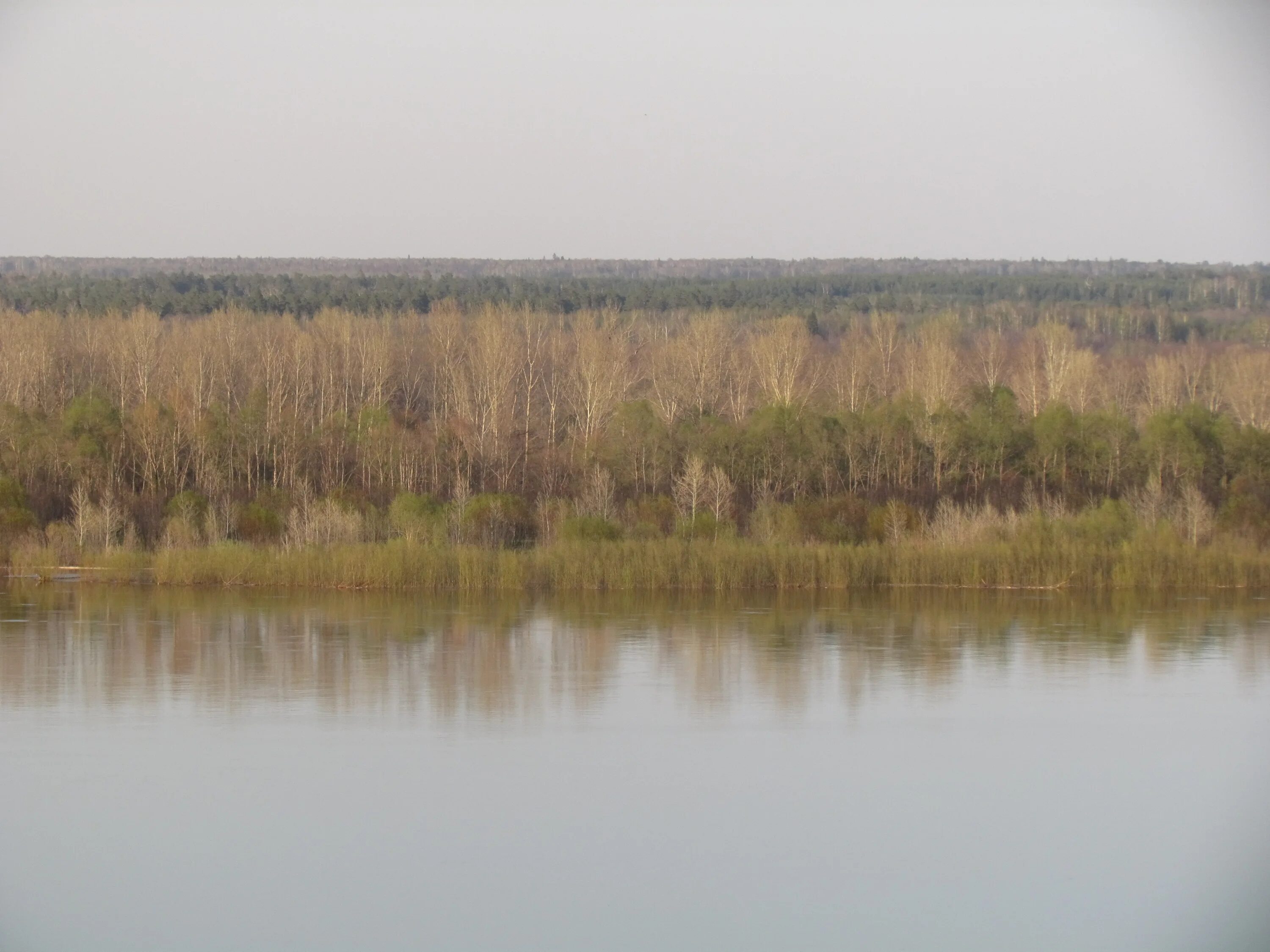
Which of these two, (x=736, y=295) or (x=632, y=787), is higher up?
(x=736, y=295)

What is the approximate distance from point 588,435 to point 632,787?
2292 cm

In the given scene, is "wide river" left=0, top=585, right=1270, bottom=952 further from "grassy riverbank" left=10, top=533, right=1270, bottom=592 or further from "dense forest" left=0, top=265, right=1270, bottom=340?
"dense forest" left=0, top=265, right=1270, bottom=340

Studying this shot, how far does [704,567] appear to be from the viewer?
81.5ft

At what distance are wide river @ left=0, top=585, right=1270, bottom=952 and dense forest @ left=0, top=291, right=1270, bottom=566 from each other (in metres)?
7.93

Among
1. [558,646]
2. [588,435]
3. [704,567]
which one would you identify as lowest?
[558,646]

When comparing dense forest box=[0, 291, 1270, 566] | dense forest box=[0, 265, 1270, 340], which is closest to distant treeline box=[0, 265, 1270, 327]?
dense forest box=[0, 265, 1270, 340]

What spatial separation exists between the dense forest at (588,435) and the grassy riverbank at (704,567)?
1.12 metres

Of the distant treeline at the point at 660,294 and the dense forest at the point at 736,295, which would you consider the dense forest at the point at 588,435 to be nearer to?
the dense forest at the point at 736,295

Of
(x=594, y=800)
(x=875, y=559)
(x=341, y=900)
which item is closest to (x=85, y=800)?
(x=341, y=900)

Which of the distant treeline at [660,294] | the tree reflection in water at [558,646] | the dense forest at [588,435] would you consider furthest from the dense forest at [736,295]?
the tree reflection in water at [558,646]

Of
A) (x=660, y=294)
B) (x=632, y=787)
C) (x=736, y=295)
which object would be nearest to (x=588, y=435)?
(x=632, y=787)

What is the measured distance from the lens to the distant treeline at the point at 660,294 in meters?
55.2

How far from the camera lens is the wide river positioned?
9930 mm

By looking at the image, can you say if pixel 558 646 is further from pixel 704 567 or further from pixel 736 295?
pixel 736 295
